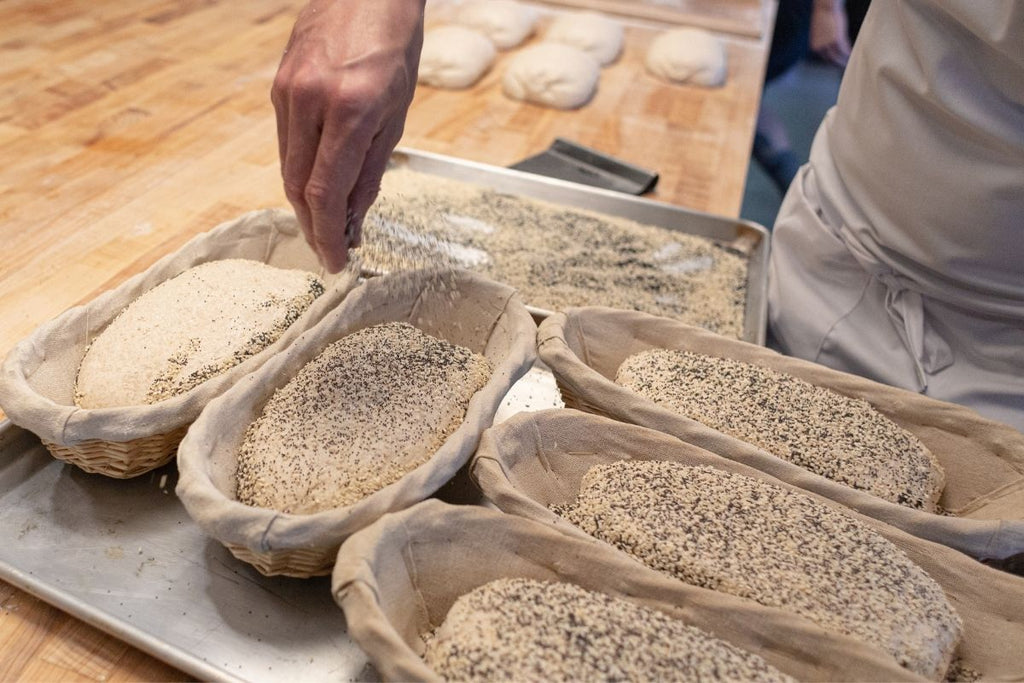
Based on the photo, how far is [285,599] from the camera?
90 cm

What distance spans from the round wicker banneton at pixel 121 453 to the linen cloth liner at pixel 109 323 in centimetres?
3

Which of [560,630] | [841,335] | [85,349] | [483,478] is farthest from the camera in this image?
[841,335]

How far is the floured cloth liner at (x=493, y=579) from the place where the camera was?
0.72 metres

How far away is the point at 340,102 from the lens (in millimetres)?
906

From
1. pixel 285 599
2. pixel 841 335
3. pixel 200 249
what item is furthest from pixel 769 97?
pixel 285 599

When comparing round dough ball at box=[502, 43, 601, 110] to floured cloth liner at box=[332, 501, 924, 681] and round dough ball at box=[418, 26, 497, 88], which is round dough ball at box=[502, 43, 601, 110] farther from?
floured cloth liner at box=[332, 501, 924, 681]

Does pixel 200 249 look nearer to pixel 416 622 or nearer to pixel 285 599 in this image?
pixel 285 599

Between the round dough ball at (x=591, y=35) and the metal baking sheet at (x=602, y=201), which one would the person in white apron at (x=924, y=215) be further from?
the round dough ball at (x=591, y=35)

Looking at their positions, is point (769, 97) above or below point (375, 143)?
below

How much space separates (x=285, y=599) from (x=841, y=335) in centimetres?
108

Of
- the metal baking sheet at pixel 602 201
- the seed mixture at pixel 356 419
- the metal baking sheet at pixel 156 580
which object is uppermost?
the seed mixture at pixel 356 419

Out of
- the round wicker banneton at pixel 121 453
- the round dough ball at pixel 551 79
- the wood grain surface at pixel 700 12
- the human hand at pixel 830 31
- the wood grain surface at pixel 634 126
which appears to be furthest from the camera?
the human hand at pixel 830 31

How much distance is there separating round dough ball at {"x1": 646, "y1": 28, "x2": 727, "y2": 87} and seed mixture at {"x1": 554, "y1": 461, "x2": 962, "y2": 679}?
6.60ft

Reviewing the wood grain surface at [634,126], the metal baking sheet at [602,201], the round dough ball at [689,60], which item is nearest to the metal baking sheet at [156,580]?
the metal baking sheet at [602,201]
